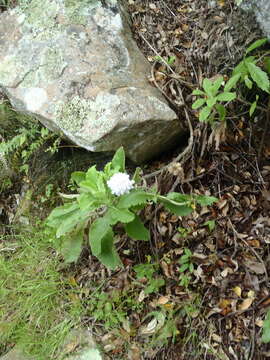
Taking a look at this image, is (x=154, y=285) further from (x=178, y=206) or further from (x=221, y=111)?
(x=221, y=111)

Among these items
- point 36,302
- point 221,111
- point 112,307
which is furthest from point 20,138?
point 221,111

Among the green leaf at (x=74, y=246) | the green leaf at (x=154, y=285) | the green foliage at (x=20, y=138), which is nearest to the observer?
the green leaf at (x=74, y=246)

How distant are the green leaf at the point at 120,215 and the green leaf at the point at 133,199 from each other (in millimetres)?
35

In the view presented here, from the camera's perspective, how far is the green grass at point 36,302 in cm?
295

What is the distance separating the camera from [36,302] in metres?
3.08

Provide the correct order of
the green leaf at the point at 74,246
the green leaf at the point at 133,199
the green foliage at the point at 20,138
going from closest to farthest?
1. the green leaf at the point at 133,199
2. the green leaf at the point at 74,246
3. the green foliage at the point at 20,138

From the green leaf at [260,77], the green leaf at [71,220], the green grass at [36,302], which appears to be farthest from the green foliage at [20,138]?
the green leaf at [260,77]

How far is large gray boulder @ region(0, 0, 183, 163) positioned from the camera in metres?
2.86

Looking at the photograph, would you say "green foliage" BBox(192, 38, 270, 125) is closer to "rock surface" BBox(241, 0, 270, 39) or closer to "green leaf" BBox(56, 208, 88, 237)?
"rock surface" BBox(241, 0, 270, 39)

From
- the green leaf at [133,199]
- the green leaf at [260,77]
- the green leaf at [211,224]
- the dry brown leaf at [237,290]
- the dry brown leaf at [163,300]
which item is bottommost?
the dry brown leaf at [163,300]

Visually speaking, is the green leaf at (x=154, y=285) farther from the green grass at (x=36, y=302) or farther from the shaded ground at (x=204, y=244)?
the green grass at (x=36, y=302)

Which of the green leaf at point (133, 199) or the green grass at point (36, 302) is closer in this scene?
the green leaf at point (133, 199)

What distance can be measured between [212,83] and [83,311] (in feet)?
5.79

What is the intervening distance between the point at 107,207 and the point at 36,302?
3.57ft
